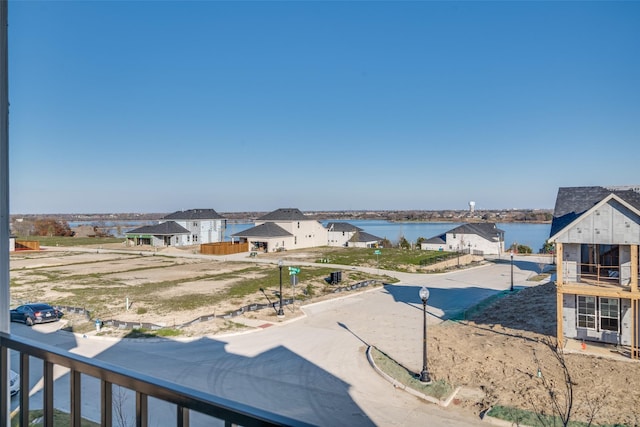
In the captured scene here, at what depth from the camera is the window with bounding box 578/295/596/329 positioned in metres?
11.3

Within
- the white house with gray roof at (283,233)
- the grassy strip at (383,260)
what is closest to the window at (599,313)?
the grassy strip at (383,260)

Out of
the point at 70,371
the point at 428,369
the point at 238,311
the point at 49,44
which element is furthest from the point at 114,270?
the point at 70,371

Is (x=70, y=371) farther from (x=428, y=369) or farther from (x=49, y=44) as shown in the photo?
(x=428, y=369)

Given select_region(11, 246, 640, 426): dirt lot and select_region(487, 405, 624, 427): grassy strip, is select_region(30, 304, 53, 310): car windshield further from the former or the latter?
select_region(487, 405, 624, 427): grassy strip

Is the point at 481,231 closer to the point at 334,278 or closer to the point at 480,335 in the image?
the point at 334,278

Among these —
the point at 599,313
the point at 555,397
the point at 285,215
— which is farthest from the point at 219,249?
the point at 555,397

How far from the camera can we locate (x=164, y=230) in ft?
139

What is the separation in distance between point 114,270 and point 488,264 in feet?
89.9

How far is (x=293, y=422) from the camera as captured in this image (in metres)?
0.98

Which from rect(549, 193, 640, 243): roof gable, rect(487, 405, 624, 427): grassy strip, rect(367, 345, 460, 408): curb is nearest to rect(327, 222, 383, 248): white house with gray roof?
rect(549, 193, 640, 243): roof gable

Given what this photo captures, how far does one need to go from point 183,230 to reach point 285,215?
1112 centimetres

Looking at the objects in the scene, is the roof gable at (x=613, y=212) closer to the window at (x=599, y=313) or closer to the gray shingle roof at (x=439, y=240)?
the window at (x=599, y=313)

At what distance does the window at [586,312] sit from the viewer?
11.3m

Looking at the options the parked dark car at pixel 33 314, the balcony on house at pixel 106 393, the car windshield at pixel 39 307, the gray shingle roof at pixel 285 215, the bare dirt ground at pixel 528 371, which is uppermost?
the gray shingle roof at pixel 285 215
